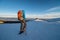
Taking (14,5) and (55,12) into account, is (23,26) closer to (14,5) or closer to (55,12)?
(14,5)

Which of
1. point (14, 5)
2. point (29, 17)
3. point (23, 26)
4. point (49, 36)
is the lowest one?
point (49, 36)

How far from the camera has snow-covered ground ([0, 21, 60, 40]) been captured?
1.68 meters

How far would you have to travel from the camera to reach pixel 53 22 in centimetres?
171

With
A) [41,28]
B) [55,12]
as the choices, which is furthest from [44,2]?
[41,28]

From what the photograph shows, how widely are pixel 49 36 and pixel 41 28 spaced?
0.14 m

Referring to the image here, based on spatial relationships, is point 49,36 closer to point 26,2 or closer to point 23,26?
point 23,26

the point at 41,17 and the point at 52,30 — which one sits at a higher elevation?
the point at 41,17

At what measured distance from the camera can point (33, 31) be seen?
1714 mm

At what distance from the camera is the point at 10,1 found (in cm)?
173

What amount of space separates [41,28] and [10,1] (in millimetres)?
534

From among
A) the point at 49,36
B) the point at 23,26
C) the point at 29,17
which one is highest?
the point at 29,17

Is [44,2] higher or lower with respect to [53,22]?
higher


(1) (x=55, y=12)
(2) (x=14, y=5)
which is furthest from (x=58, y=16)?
(2) (x=14, y=5)

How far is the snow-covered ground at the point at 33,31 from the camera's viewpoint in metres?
1.68
